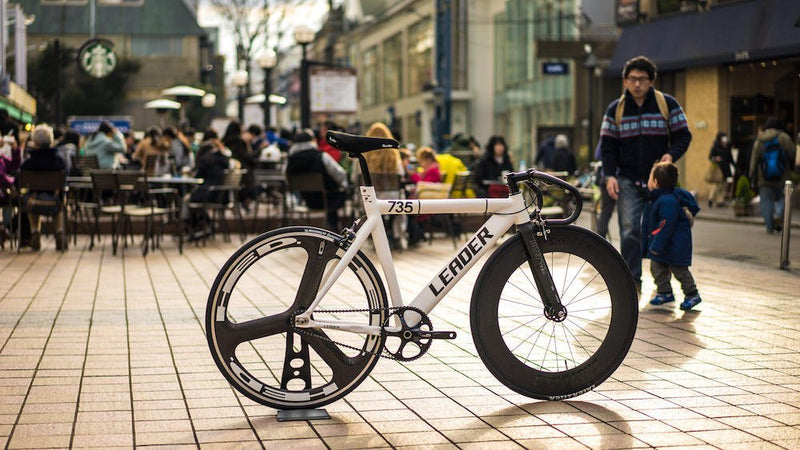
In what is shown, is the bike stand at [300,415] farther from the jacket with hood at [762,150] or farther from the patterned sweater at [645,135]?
the jacket with hood at [762,150]

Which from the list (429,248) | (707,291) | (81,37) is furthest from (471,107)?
(707,291)

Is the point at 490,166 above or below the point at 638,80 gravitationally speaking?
below

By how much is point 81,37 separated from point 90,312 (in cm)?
7207

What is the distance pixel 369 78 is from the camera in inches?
3553

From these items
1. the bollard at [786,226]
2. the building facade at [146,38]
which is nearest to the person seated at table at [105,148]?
the bollard at [786,226]

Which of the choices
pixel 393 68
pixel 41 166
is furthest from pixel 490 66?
pixel 41 166

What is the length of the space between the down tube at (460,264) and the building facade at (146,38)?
7378 cm

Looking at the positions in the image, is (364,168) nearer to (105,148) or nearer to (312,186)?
(312,186)

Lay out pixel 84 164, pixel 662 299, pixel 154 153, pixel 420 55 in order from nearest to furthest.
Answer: pixel 662 299 < pixel 84 164 < pixel 154 153 < pixel 420 55

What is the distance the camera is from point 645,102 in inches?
405

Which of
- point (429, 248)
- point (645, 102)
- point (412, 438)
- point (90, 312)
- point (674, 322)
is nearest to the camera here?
point (412, 438)

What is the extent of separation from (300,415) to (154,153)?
16.1 m

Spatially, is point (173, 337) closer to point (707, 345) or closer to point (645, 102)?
point (707, 345)

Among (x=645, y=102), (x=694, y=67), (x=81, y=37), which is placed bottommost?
(x=645, y=102)
